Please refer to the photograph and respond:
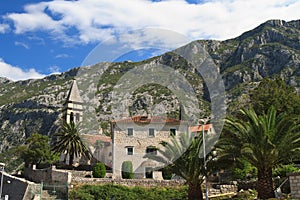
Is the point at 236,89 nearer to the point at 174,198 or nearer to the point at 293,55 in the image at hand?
the point at 293,55

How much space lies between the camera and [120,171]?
127 ft

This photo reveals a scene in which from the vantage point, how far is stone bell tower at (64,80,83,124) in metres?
59.0

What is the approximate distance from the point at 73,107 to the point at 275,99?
35694 millimetres

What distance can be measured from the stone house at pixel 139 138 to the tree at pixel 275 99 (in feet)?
31.4

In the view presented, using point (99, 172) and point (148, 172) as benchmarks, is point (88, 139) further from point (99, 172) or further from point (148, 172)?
point (99, 172)

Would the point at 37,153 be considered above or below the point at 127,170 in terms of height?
above

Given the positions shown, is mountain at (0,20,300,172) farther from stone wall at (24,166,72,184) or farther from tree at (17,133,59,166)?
stone wall at (24,166,72,184)

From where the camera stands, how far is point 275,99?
39375mm

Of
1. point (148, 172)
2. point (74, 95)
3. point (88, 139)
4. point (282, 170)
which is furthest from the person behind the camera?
point (74, 95)

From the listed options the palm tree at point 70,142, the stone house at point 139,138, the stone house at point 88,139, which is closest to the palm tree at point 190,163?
the stone house at point 139,138

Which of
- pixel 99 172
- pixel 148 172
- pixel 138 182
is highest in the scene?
pixel 99 172

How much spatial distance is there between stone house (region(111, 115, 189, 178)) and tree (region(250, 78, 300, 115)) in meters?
9.57

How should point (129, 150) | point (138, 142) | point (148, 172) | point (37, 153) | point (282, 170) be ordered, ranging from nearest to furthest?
point (282, 170), point (148, 172), point (129, 150), point (138, 142), point (37, 153)

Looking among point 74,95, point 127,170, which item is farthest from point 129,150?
point 74,95
